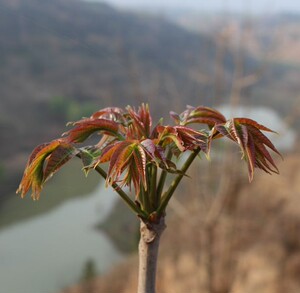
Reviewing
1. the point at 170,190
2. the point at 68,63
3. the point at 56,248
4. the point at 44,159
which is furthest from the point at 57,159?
the point at 68,63

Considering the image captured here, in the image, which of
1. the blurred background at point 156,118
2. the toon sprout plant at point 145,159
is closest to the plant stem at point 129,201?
the toon sprout plant at point 145,159

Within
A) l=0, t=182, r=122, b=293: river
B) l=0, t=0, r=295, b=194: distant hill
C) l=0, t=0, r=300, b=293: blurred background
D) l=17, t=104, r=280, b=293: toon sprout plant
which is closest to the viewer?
l=17, t=104, r=280, b=293: toon sprout plant

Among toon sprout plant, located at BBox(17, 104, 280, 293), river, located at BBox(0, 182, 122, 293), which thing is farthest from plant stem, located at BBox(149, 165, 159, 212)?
river, located at BBox(0, 182, 122, 293)

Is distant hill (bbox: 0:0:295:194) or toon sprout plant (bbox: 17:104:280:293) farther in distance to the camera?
distant hill (bbox: 0:0:295:194)

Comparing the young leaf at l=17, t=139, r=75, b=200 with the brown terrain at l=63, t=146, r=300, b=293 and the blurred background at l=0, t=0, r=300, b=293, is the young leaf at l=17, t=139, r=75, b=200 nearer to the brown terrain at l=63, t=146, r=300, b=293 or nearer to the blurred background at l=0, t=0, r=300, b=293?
the blurred background at l=0, t=0, r=300, b=293

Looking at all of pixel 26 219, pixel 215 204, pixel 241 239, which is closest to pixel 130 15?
pixel 26 219

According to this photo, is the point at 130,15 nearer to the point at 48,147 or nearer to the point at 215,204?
the point at 215,204

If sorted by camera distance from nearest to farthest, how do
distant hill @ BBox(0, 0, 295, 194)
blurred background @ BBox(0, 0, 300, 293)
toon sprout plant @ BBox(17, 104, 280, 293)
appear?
toon sprout plant @ BBox(17, 104, 280, 293)
blurred background @ BBox(0, 0, 300, 293)
distant hill @ BBox(0, 0, 295, 194)

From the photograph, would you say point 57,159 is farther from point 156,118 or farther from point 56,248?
point 56,248
